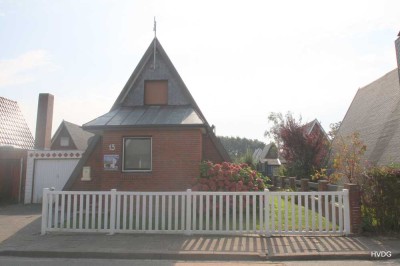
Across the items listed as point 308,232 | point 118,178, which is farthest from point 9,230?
point 308,232

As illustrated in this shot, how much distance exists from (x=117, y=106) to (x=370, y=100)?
15472 mm

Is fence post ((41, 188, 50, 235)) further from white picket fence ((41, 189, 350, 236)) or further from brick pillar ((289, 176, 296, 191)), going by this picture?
brick pillar ((289, 176, 296, 191))

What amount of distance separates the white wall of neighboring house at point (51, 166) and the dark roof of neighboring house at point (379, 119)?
14223mm

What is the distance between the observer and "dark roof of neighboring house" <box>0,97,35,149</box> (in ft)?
68.0

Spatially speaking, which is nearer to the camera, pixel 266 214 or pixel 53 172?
pixel 266 214

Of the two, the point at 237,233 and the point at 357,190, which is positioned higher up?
the point at 357,190

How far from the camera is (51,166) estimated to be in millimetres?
18875

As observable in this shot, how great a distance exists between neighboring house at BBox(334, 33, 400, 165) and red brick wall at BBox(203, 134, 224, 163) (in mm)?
6902

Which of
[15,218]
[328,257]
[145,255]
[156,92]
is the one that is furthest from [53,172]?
[328,257]

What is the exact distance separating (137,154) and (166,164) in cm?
113

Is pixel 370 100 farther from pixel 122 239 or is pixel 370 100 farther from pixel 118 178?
pixel 122 239

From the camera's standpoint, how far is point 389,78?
21.3 meters

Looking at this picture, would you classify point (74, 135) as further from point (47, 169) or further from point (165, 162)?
point (165, 162)

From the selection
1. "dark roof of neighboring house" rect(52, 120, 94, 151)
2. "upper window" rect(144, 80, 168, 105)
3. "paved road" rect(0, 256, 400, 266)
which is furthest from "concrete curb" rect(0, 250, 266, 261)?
"dark roof of neighboring house" rect(52, 120, 94, 151)
